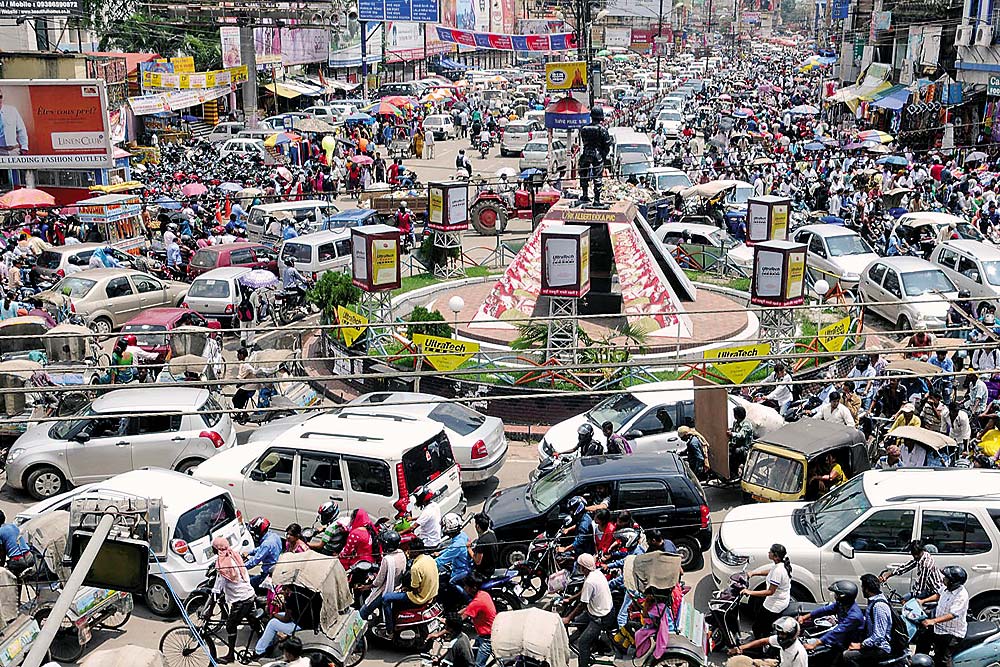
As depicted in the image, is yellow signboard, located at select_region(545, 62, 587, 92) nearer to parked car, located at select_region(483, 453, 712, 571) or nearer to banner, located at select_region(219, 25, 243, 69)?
banner, located at select_region(219, 25, 243, 69)

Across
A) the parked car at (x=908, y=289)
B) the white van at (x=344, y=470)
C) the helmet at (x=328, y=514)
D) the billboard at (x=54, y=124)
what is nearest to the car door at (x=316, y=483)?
the white van at (x=344, y=470)

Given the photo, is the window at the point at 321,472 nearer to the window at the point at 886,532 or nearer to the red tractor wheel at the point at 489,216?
the window at the point at 886,532

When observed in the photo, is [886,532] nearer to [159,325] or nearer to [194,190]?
[159,325]

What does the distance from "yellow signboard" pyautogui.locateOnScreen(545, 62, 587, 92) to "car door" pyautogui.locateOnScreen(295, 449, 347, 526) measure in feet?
77.5

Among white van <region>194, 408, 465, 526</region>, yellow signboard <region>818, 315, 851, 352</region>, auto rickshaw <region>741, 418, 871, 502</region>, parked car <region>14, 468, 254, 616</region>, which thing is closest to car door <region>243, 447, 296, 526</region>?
white van <region>194, 408, 465, 526</region>

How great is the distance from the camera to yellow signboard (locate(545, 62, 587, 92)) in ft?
113

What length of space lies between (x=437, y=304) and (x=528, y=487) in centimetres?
992

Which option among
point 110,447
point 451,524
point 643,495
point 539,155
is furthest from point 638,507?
point 539,155

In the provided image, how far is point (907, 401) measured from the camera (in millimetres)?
15578

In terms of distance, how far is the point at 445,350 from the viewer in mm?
16641

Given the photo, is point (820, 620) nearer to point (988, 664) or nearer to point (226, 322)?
point (988, 664)

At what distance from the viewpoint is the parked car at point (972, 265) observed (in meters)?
21.1

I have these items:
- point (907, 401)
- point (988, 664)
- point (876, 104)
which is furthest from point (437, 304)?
point (876, 104)

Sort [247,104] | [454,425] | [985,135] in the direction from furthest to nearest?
[247,104], [985,135], [454,425]
